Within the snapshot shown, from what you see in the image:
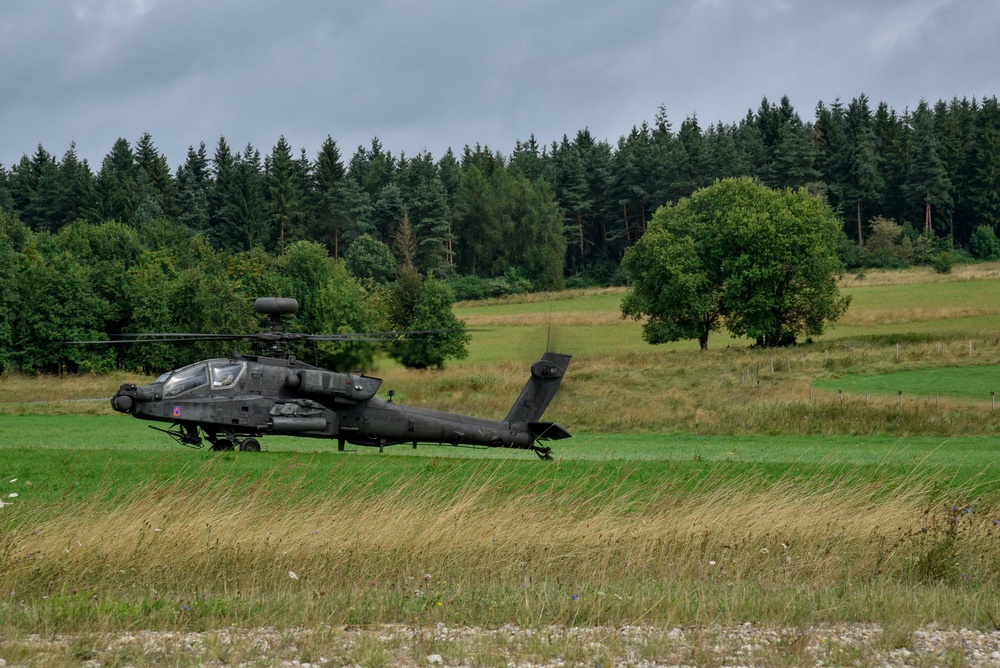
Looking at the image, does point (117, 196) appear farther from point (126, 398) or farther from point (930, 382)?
point (126, 398)

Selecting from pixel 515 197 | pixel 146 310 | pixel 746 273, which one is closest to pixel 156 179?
pixel 515 197

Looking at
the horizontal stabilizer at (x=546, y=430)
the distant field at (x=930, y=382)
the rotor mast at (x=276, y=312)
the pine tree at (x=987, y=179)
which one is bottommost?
the distant field at (x=930, y=382)

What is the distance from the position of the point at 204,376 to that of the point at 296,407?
1.79 meters

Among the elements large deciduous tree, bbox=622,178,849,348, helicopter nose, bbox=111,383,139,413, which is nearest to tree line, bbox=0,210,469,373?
large deciduous tree, bbox=622,178,849,348

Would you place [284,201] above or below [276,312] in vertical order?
above

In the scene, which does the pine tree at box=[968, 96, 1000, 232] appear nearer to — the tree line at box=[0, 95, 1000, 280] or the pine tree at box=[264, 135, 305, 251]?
the tree line at box=[0, 95, 1000, 280]

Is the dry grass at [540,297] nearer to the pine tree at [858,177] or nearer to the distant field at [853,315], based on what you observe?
the distant field at [853,315]

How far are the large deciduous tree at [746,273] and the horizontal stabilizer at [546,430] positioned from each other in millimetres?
42626

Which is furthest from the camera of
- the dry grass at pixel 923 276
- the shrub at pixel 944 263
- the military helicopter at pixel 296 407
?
the shrub at pixel 944 263

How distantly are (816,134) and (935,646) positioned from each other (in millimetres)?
144309

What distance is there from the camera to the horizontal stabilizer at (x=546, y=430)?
21.4 m

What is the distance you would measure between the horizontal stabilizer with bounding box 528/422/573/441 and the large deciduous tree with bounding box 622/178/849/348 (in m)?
42.6

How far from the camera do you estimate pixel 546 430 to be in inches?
844

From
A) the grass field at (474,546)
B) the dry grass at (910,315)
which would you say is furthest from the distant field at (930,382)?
the dry grass at (910,315)
